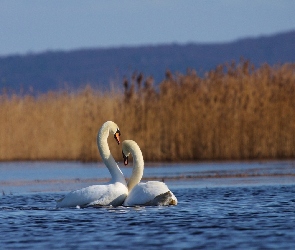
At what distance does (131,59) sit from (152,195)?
302ft

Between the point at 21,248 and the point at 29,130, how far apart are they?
15804 mm

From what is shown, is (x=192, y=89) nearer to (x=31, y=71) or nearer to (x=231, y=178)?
(x=231, y=178)

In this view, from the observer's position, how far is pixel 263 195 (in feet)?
46.0

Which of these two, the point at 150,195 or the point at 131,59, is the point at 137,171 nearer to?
the point at 150,195

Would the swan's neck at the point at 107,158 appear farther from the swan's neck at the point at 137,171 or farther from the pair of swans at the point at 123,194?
the swan's neck at the point at 137,171

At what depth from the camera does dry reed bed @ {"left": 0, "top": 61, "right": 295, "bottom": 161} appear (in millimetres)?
21922

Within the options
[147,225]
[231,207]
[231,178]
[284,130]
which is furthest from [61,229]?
[284,130]

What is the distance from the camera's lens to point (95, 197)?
1312 centimetres

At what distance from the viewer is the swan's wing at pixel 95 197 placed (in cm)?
1303

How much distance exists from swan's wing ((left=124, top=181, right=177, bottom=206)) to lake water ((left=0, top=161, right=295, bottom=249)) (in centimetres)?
13

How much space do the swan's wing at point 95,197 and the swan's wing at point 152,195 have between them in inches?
10.2

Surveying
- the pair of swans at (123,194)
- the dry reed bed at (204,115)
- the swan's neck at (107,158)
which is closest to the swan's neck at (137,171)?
the pair of swans at (123,194)

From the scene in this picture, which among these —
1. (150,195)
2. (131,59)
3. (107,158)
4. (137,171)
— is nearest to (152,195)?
(150,195)

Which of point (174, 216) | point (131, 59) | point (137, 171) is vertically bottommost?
point (174, 216)
